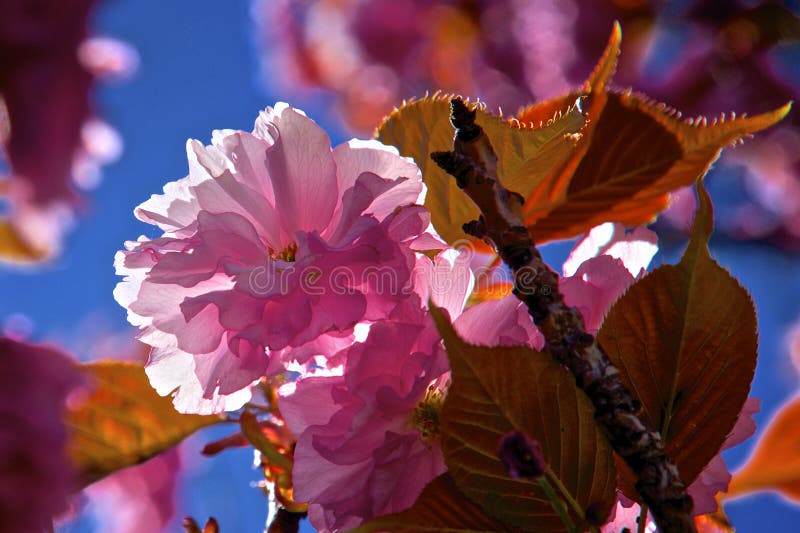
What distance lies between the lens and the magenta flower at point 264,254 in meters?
0.30

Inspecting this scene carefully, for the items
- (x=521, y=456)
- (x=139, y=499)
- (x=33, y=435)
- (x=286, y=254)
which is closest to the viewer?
(x=521, y=456)

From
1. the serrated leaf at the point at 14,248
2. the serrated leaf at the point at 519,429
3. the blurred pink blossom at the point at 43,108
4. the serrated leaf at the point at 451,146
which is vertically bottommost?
the serrated leaf at the point at 519,429

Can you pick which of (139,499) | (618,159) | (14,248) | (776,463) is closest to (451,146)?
(618,159)

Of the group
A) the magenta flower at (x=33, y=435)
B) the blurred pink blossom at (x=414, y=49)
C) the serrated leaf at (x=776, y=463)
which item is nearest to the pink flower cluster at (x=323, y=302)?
the magenta flower at (x=33, y=435)

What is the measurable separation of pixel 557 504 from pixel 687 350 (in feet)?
→ 0.25

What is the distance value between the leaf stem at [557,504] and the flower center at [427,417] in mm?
53

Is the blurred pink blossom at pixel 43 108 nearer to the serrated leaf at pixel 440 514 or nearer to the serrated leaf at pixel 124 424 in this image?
the serrated leaf at pixel 124 424

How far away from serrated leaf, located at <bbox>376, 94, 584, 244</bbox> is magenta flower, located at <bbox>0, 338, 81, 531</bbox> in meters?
0.25

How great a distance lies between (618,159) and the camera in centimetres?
38

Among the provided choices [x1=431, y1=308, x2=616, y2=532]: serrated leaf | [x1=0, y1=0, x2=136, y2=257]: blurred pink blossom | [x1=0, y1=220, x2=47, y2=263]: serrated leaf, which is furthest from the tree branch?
[x1=0, y1=0, x2=136, y2=257]: blurred pink blossom

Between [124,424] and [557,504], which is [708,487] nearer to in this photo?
[557,504]

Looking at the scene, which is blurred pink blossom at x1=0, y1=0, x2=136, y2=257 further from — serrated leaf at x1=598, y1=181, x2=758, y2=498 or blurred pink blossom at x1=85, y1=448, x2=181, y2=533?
serrated leaf at x1=598, y1=181, x2=758, y2=498

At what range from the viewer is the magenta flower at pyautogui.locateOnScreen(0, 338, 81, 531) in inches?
17.5

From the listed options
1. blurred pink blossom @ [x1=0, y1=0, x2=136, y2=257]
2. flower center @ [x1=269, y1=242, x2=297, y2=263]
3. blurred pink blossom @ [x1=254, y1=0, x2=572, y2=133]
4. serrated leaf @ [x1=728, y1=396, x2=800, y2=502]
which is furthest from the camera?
blurred pink blossom @ [x1=254, y1=0, x2=572, y2=133]
